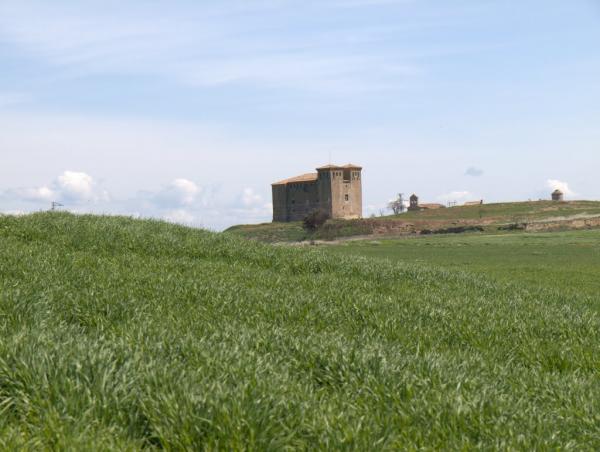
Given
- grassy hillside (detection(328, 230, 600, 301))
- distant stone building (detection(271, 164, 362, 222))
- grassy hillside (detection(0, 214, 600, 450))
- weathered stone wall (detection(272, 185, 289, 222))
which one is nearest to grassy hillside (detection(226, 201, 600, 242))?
weathered stone wall (detection(272, 185, 289, 222))

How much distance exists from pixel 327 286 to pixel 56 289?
5851 millimetres

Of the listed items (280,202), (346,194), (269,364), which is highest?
(346,194)

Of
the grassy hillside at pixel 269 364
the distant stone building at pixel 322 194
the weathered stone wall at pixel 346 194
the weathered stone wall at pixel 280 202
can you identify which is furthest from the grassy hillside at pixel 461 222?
the grassy hillside at pixel 269 364

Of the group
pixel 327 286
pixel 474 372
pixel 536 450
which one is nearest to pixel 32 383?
pixel 536 450

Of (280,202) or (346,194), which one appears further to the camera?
(280,202)

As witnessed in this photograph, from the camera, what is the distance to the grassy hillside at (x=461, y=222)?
98738 mm

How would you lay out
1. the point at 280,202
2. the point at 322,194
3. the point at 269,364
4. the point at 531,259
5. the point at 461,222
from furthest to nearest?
the point at 280,202 → the point at 322,194 → the point at 461,222 → the point at 531,259 → the point at 269,364

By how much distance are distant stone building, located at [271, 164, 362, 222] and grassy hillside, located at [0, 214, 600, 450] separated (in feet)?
419

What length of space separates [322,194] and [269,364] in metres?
138

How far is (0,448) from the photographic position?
4.38m

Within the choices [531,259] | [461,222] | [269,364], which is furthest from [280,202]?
[269,364]

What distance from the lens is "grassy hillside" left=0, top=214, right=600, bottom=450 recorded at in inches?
196

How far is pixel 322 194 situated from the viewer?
144375mm

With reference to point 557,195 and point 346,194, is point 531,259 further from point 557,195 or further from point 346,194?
point 557,195
